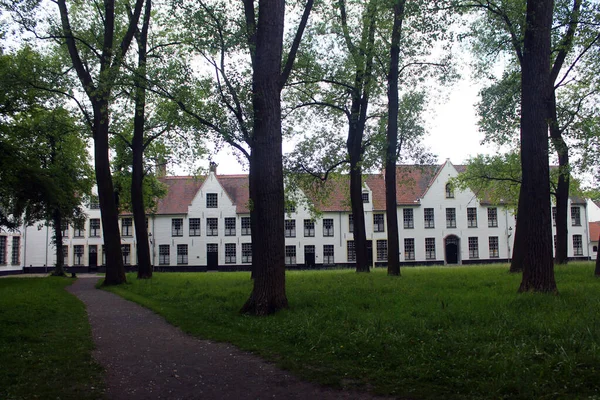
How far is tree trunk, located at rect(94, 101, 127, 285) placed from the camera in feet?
69.7

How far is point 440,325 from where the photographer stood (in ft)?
26.1

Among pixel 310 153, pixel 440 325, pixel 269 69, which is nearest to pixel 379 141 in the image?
pixel 310 153

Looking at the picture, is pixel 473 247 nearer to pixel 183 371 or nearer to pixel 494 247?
pixel 494 247

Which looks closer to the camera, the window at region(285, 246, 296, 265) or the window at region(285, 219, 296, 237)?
the window at region(285, 246, 296, 265)

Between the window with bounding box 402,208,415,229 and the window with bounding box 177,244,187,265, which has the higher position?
the window with bounding box 402,208,415,229

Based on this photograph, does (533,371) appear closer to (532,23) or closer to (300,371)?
(300,371)

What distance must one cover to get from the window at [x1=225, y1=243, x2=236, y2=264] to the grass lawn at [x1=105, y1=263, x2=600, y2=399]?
1643 inches

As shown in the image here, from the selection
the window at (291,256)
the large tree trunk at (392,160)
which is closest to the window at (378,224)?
the window at (291,256)

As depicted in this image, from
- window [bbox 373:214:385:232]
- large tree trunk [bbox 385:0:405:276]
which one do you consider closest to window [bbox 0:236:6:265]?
window [bbox 373:214:385:232]

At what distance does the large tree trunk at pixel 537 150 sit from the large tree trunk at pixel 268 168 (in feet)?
18.3

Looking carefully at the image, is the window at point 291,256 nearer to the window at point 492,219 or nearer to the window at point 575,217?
the window at point 492,219

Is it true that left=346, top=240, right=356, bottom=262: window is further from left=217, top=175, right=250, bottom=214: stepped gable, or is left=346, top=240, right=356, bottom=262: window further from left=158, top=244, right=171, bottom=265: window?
left=158, top=244, right=171, bottom=265: window

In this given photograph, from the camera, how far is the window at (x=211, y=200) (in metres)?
54.2

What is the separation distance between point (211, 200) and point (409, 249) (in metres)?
22.3
